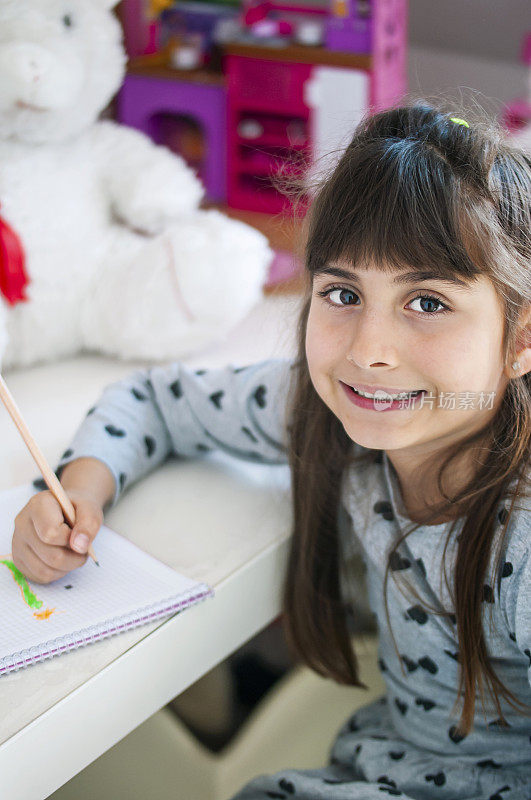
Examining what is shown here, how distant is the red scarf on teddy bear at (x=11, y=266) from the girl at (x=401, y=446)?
0.17m

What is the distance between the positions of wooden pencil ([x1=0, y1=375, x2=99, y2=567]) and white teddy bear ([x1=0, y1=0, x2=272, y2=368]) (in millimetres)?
275

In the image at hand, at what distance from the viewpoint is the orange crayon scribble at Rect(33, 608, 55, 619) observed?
0.59 metres

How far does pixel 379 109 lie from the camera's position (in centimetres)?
63

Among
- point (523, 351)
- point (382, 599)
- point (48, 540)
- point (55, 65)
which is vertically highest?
point (55, 65)

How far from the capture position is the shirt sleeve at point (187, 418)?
2.42 feet

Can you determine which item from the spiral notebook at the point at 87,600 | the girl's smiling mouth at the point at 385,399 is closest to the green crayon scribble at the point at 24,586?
the spiral notebook at the point at 87,600

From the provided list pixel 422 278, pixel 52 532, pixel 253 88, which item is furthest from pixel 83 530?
pixel 253 88

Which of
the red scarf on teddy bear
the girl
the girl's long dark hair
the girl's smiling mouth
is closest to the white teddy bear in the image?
the red scarf on teddy bear

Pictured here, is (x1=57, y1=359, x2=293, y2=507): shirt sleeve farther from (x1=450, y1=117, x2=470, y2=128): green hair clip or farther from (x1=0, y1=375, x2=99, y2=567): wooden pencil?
(x1=450, y1=117, x2=470, y2=128): green hair clip

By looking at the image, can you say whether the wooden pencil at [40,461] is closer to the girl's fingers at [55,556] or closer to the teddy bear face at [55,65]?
the girl's fingers at [55,556]

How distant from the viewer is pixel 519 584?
0.60 m

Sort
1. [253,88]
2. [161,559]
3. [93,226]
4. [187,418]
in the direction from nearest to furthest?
[161,559], [187,418], [93,226], [253,88]

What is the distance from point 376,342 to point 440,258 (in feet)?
0.21

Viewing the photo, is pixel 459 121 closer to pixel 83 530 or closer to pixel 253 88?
pixel 83 530
